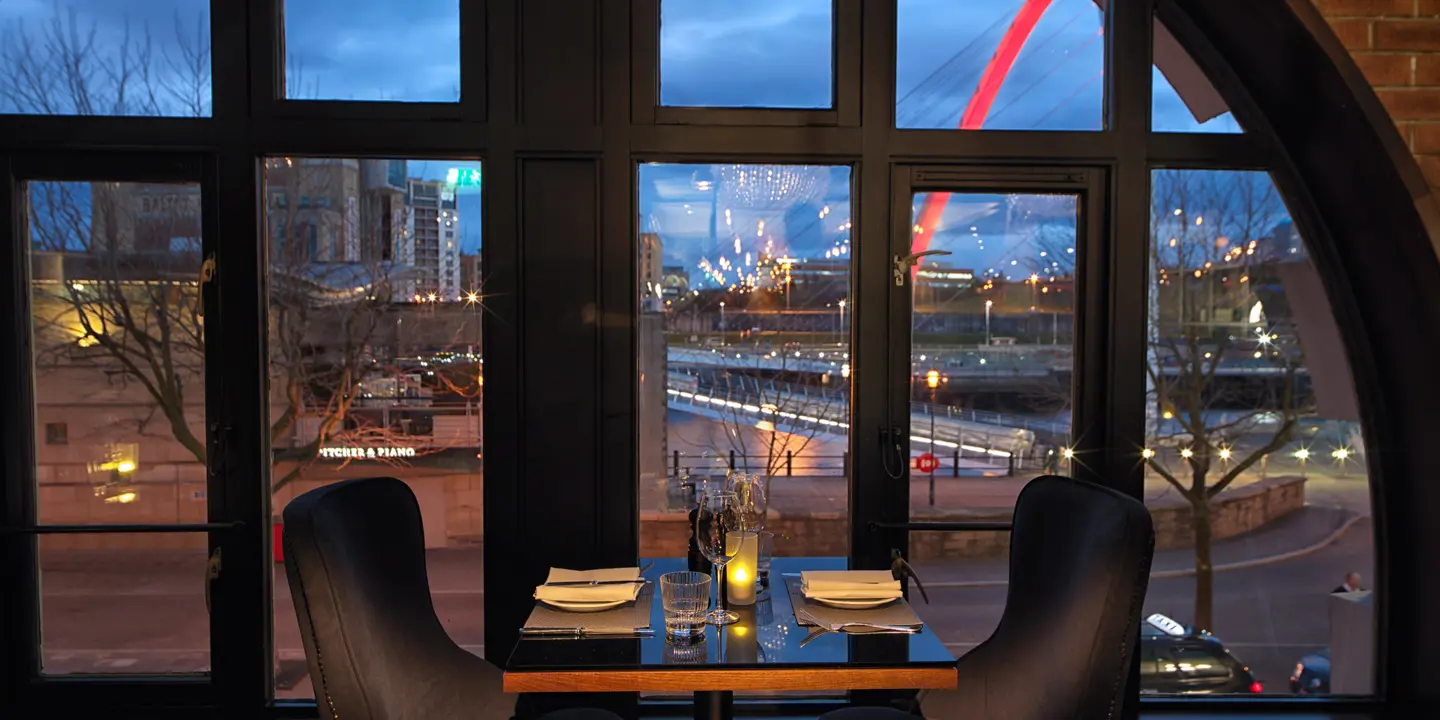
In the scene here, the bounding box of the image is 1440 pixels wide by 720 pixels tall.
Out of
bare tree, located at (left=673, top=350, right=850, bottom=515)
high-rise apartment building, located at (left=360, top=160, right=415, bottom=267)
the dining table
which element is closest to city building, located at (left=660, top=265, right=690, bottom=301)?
bare tree, located at (left=673, top=350, right=850, bottom=515)

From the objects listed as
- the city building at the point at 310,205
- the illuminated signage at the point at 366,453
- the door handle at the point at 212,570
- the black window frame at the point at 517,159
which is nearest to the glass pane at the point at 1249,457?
the black window frame at the point at 517,159

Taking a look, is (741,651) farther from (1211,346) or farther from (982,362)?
(1211,346)

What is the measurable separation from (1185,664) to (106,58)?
13.0ft

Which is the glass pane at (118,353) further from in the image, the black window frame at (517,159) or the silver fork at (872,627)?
the silver fork at (872,627)

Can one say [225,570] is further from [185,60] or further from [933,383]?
[933,383]

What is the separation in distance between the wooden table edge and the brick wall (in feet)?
Result: 6.78

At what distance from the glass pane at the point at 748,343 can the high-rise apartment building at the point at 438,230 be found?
0.58m

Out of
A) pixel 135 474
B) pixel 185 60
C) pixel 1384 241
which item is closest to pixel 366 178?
pixel 185 60

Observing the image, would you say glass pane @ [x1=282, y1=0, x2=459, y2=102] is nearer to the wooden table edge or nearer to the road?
the road

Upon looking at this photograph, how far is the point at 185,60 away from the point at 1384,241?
12.0 ft

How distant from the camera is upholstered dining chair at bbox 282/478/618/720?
1.45 m

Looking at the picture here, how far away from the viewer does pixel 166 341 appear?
8.00ft

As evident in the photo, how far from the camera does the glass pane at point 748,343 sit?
2.45 m

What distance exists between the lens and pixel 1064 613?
164 centimetres
